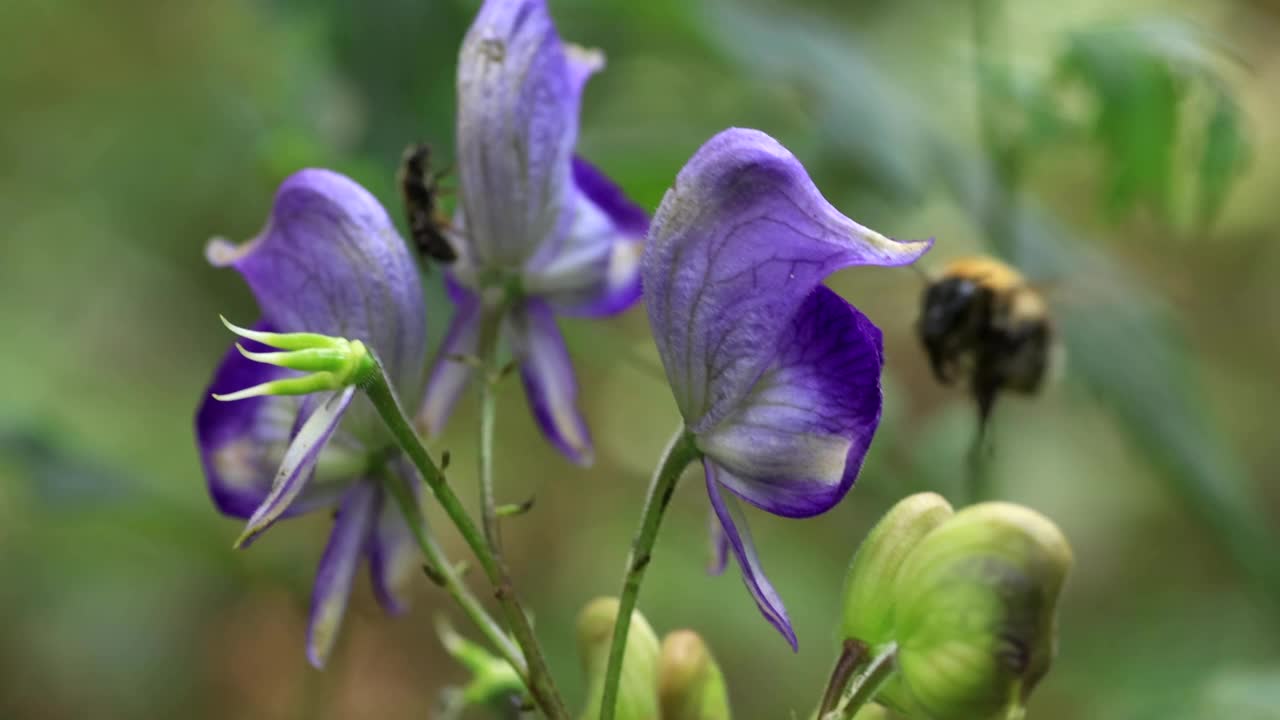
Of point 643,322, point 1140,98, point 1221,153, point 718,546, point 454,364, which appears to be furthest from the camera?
→ point 643,322

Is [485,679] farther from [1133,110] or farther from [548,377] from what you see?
[1133,110]

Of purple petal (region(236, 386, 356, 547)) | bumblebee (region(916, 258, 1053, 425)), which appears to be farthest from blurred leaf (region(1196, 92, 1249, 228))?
purple petal (region(236, 386, 356, 547))

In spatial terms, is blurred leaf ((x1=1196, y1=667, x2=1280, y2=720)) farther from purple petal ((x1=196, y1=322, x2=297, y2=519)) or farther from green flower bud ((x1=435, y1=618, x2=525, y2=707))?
purple petal ((x1=196, y1=322, x2=297, y2=519))

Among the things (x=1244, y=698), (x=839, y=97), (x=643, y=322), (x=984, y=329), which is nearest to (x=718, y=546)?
(x=984, y=329)

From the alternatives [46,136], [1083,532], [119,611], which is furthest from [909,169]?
[46,136]

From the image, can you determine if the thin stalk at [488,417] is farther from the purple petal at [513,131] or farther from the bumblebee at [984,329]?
the bumblebee at [984,329]

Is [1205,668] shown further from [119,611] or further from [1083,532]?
[119,611]
